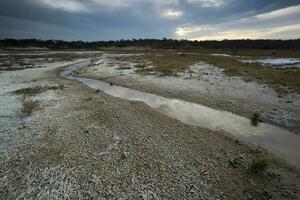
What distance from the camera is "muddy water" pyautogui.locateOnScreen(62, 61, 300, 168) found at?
33.1 ft

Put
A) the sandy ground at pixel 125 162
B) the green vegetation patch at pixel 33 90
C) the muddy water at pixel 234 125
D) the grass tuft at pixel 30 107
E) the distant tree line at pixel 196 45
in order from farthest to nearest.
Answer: the distant tree line at pixel 196 45
the green vegetation patch at pixel 33 90
the grass tuft at pixel 30 107
the muddy water at pixel 234 125
the sandy ground at pixel 125 162

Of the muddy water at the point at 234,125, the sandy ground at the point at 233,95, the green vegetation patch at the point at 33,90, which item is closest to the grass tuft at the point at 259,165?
the muddy water at the point at 234,125

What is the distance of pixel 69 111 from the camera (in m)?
15.0

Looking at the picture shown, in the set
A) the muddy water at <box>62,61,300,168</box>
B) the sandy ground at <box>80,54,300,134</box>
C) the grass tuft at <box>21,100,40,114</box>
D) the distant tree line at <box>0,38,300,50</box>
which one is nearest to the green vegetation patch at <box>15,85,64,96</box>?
the grass tuft at <box>21,100,40,114</box>

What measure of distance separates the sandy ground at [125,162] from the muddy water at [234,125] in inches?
35.8

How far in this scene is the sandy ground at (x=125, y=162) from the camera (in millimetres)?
7312

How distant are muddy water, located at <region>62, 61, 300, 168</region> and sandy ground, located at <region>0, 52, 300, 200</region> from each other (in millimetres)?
910

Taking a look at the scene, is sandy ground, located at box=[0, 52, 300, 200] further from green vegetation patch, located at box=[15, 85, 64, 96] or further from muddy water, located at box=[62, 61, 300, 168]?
green vegetation patch, located at box=[15, 85, 64, 96]

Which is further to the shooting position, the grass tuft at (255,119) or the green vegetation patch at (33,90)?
the green vegetation patch at (33,90)

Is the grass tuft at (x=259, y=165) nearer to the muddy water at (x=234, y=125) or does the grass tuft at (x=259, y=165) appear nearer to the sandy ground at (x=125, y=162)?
the sandy ground at (x=125, y=162)

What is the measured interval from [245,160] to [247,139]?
234 cm

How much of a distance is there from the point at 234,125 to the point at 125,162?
23.3 ft

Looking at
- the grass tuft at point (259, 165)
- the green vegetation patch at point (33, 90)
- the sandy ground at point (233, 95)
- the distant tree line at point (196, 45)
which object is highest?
the grass tuft at point (259, 165)

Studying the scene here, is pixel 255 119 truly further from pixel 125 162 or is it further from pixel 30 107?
pixel 30 107
